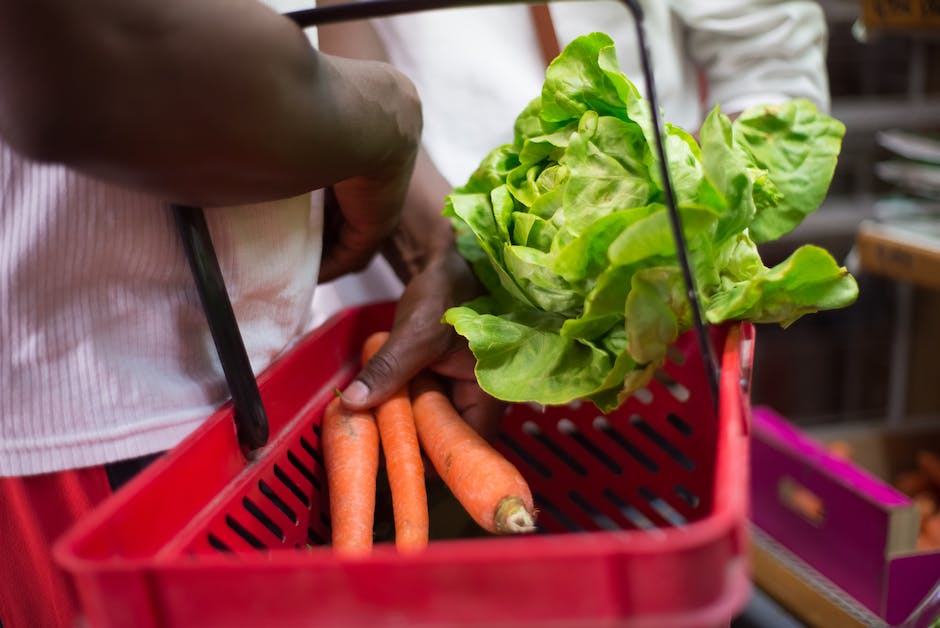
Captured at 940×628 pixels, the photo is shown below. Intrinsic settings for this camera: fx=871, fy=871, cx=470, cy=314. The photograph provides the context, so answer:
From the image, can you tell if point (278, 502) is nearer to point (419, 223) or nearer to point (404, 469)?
point (404, 469)

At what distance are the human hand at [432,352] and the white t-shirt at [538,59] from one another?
0.69 ft

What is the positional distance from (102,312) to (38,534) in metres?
0.18

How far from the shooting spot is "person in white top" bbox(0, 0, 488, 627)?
1.42 ft

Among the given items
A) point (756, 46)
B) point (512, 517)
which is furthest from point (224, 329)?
point (756, 46)

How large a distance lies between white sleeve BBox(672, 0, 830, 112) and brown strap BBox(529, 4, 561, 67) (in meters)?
0.18

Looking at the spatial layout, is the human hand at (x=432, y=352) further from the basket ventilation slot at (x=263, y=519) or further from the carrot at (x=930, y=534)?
the carrot at (x=930, y=534)

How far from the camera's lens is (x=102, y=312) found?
0.60 m

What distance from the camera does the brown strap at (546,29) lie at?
99 cm

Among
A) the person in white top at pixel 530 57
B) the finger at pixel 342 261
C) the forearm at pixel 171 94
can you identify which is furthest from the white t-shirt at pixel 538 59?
the forearm at pixel 171 94

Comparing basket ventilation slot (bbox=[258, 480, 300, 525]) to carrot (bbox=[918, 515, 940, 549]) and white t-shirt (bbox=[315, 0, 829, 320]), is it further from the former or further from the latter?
carrot (bbox=[918, 515, 940, 549])

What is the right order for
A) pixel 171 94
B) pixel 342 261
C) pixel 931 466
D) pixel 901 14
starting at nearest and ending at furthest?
pixel 171 94, pixel 342 261, pixel 901 14, pixel 931 466

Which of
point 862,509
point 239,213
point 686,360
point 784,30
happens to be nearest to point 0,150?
point 239,213

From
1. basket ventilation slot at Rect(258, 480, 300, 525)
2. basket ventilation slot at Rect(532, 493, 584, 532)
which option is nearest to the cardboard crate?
basket ventilation slot at Rect(532, 493, 584, 532)

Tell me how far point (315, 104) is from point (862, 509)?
0.92m
